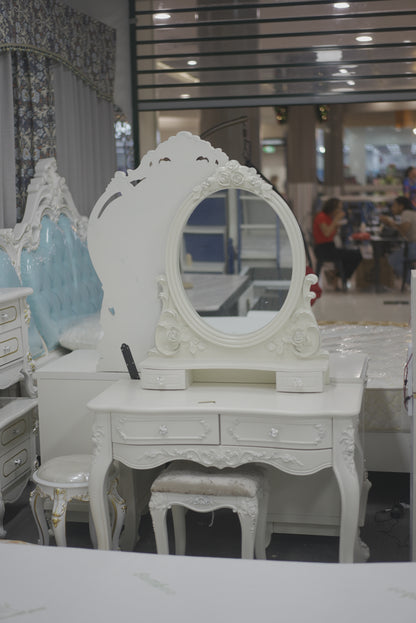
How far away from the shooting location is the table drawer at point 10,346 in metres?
3.44

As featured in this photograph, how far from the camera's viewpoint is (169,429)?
2643mm

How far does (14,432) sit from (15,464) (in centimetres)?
14

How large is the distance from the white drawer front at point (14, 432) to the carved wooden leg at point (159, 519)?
1.07 metres

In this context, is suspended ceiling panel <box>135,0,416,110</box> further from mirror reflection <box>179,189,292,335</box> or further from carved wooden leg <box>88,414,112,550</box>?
carved wooden leg <box>88,414,112,550</box>

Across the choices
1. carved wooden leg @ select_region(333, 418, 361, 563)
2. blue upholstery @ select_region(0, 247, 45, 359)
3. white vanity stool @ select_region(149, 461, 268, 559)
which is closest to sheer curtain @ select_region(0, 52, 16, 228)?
blue upholstery @ select_region(0, 247, 45, 359)

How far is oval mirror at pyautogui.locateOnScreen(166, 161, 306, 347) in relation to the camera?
9.02ft

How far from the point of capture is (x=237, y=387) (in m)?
2.85

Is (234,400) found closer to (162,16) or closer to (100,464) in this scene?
(100,464)

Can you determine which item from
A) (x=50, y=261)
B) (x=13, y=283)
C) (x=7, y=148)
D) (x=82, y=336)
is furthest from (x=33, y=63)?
(x=82, y=336)

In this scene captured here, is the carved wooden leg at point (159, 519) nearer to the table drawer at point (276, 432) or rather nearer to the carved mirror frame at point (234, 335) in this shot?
the table drawer at point (276, 432)

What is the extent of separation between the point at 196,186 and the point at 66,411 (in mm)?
1091

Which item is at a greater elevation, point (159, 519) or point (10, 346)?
point (10, 346)

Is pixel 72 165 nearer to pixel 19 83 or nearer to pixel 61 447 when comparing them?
pixel 19 83

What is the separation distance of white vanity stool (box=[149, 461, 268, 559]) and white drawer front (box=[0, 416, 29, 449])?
3.47ft
